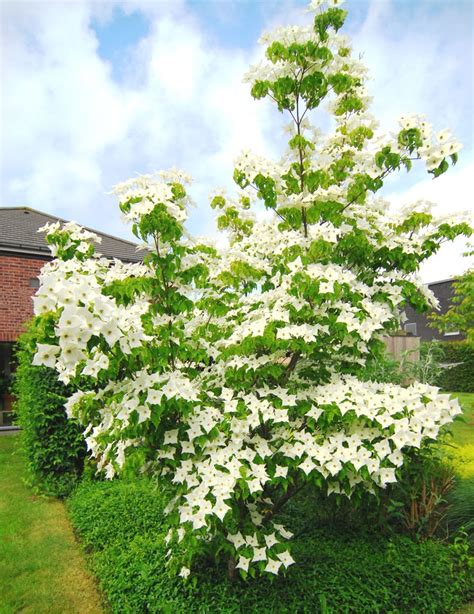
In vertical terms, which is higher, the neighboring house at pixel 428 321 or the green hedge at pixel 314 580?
the neighboring house at pixel 428 321

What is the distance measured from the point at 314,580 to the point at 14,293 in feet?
31.1

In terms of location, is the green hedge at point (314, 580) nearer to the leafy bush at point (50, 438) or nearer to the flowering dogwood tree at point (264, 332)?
the flowering dogwood tree at point (264, 332)

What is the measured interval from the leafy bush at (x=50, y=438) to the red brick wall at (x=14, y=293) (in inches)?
176

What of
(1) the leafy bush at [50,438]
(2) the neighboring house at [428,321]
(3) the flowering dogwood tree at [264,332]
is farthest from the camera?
(2) the neighboring house at [428,321]

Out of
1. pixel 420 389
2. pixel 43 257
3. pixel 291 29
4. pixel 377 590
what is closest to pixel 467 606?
pixel 377 590

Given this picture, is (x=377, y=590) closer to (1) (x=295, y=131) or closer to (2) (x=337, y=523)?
(2) (x=337, y=523)

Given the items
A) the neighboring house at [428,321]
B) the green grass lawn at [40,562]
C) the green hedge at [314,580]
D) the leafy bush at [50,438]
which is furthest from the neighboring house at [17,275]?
the neighboring house at [428,321]

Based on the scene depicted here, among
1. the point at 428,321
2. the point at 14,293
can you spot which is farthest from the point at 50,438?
the point at 428,321

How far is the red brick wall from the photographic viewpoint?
10516mm

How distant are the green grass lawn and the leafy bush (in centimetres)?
28

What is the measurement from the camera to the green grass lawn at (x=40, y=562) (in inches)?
150

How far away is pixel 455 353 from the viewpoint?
62.0ft

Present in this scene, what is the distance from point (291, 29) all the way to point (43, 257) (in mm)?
9081

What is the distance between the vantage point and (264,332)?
3.07 metres
